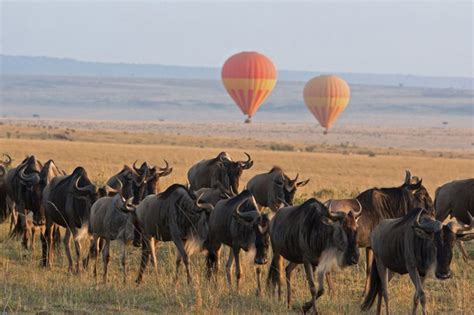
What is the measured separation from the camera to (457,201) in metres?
16.8

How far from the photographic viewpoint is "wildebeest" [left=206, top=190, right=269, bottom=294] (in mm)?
12172

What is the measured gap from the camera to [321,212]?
1128 cm

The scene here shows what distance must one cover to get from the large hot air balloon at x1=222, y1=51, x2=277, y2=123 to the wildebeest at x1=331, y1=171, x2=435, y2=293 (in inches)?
2266

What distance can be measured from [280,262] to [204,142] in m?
62.2

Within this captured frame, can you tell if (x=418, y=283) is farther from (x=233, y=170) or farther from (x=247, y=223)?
(x=233, y=170)

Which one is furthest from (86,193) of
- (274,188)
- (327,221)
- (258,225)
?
(327,221)

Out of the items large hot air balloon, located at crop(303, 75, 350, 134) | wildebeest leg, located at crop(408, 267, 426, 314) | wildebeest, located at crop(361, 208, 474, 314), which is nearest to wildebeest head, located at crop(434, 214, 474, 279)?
wildebeest, located at crop(361, 208, 474, 314)

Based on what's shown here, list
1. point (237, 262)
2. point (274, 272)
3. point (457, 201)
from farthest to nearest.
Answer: point (457, 201) < point (274, 272) < point (237, 262)

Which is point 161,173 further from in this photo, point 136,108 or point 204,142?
point 136,108

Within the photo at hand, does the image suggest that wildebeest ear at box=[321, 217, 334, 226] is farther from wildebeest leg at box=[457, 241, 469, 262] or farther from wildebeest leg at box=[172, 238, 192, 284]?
wildebeest leg at box=[457, 241, 469, 262]

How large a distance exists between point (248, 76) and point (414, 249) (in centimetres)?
6134

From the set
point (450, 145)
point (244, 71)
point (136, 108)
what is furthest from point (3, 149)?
point (136, 108)

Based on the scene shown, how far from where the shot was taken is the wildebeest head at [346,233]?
10867mm

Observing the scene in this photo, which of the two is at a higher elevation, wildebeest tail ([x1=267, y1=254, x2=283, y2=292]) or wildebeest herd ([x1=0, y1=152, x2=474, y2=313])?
wildebeest herd ([x1=0, y1=152, x2=474, y2=313])
